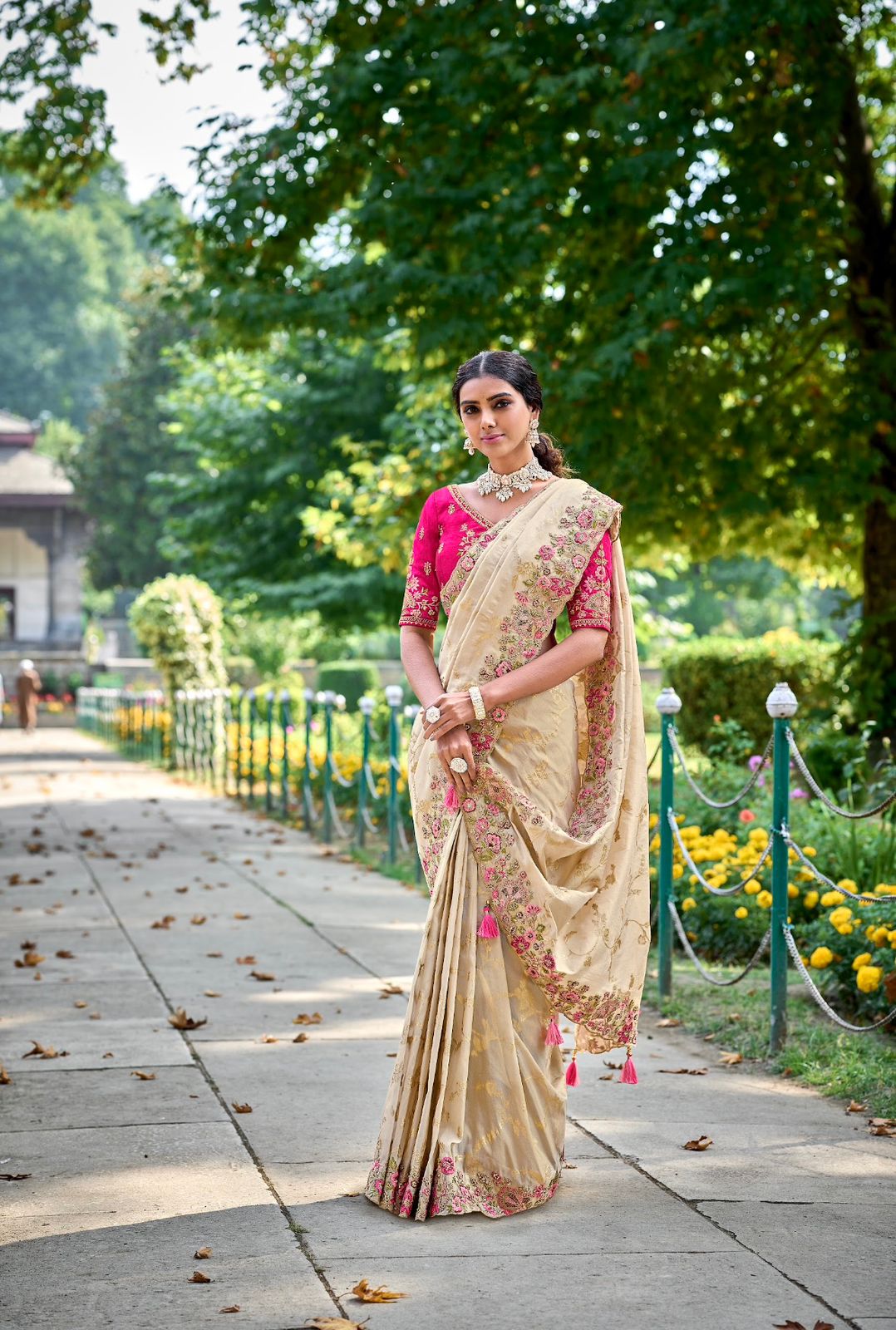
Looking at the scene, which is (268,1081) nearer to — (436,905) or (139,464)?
(436,905)

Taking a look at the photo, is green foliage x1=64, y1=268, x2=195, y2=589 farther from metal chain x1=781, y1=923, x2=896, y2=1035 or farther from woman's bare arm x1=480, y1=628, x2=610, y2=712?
woman's bare arm x1=480, y1=628, x2=610, y2=712

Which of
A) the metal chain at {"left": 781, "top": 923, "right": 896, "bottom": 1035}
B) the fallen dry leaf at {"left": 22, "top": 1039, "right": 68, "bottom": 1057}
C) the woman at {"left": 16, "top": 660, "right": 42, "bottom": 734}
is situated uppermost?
the woman at {"left": 16, "top": 660, "right": 42, "bottom": 734}

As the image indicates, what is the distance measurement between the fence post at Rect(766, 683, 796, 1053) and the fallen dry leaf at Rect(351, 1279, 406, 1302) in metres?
2.64

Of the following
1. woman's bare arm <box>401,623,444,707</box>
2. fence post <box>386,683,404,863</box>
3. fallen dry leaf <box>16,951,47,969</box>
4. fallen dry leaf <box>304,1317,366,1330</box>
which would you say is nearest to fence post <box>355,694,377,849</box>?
fence post <box>386,683,404,863</box>

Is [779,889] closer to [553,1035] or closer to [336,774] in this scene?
[553,1035]

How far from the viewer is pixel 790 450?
12.2 m

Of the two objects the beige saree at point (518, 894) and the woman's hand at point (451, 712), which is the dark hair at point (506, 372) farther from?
the woman's hand at point (451, 712)

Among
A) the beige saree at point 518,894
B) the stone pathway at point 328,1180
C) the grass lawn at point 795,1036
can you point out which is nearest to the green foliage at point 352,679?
the stone pathway at point 328,1180

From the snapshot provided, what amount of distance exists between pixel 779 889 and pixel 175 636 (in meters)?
19.8

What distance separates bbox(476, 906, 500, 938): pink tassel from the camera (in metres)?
3.79

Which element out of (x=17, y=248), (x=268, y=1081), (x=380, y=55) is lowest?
(x=268, y=1081)

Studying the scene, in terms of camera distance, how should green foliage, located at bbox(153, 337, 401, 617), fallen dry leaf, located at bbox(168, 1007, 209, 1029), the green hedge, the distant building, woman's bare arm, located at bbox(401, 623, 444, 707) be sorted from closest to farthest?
1. woman's bare arm, located at bbox(401, 623, 444, 707)
2. fallen dry leaf, located at bbox(168, 1007, 209, 1029)
3. the green hedge
4. green foliage, located at bbox(153, 337, 401, 617)
5. the distant building

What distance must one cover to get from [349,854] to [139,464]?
3575 centimetres

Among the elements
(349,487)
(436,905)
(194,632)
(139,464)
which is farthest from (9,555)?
(436,905)
